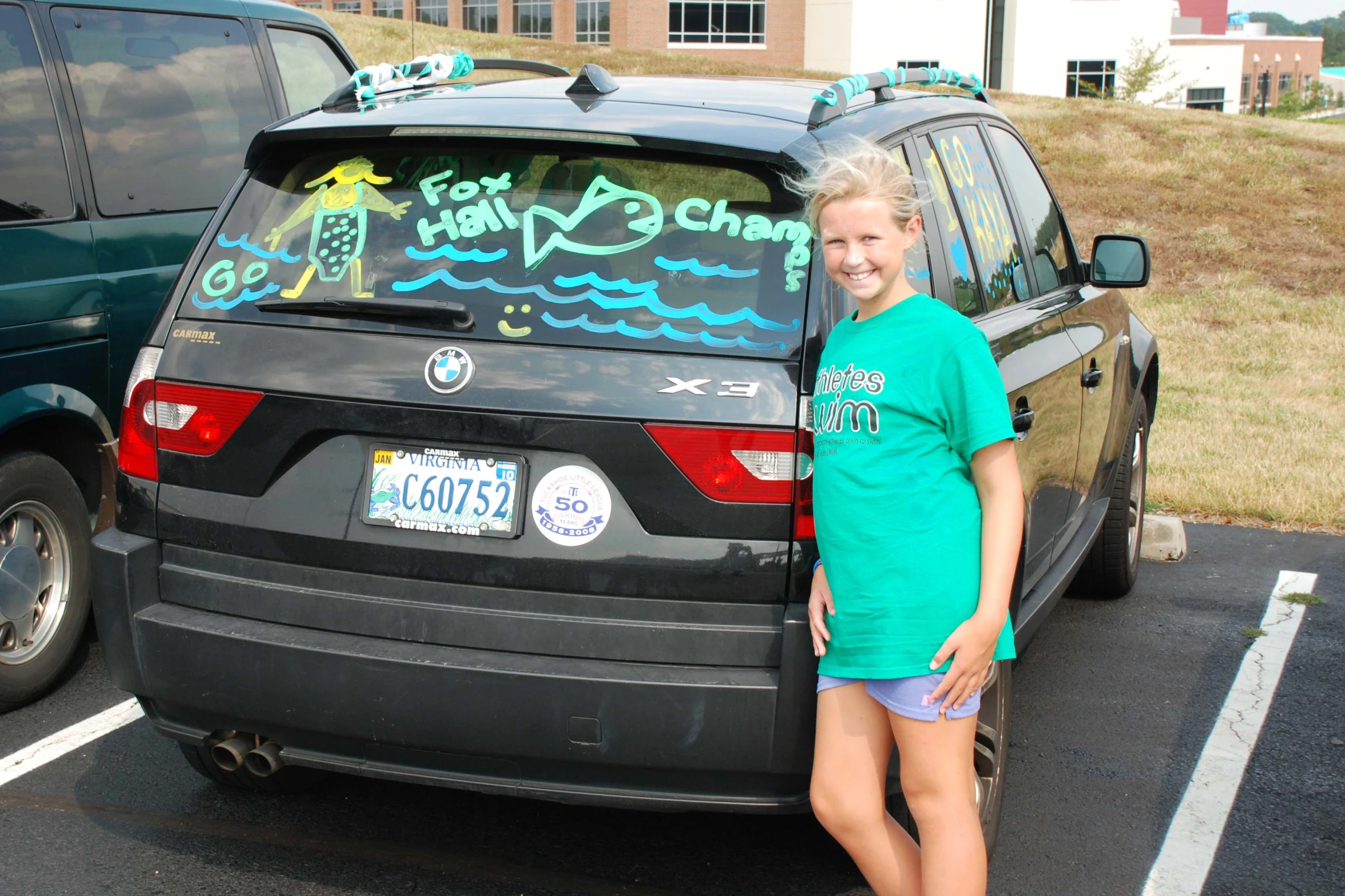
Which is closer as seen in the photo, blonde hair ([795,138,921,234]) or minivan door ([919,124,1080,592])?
blonde hair ([795,138,921,234])

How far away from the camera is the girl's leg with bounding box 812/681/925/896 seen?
257 centimetres

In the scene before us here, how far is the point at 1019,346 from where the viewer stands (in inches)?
142

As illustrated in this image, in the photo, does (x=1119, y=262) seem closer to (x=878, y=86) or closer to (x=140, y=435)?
(x=878, y=86)

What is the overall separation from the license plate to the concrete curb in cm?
432

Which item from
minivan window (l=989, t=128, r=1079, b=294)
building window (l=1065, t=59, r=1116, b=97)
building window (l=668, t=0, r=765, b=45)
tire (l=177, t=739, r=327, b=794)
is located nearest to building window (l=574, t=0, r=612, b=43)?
building window (l=668, t=0, r=765, b=45)

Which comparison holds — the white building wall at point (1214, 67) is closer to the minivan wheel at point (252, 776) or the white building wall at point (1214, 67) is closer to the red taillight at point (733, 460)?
the minivan wheel at point (252, 776)

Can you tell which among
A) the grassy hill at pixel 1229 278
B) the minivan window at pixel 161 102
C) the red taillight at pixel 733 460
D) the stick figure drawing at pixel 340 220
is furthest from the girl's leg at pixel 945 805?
the grassy hill at pixel 1229 278

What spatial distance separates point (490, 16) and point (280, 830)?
215ft

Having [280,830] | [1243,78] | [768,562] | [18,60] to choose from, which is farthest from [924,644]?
[1243,78]

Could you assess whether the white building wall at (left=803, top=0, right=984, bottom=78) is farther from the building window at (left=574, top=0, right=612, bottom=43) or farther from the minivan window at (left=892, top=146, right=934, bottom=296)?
the minivan window at (left=892, top=146, right=934, bottom=296)

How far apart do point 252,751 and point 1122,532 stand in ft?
12.0

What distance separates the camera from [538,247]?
2.93 metres

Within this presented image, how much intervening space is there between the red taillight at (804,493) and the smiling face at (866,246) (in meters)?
0.32

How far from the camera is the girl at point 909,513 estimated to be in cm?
243
